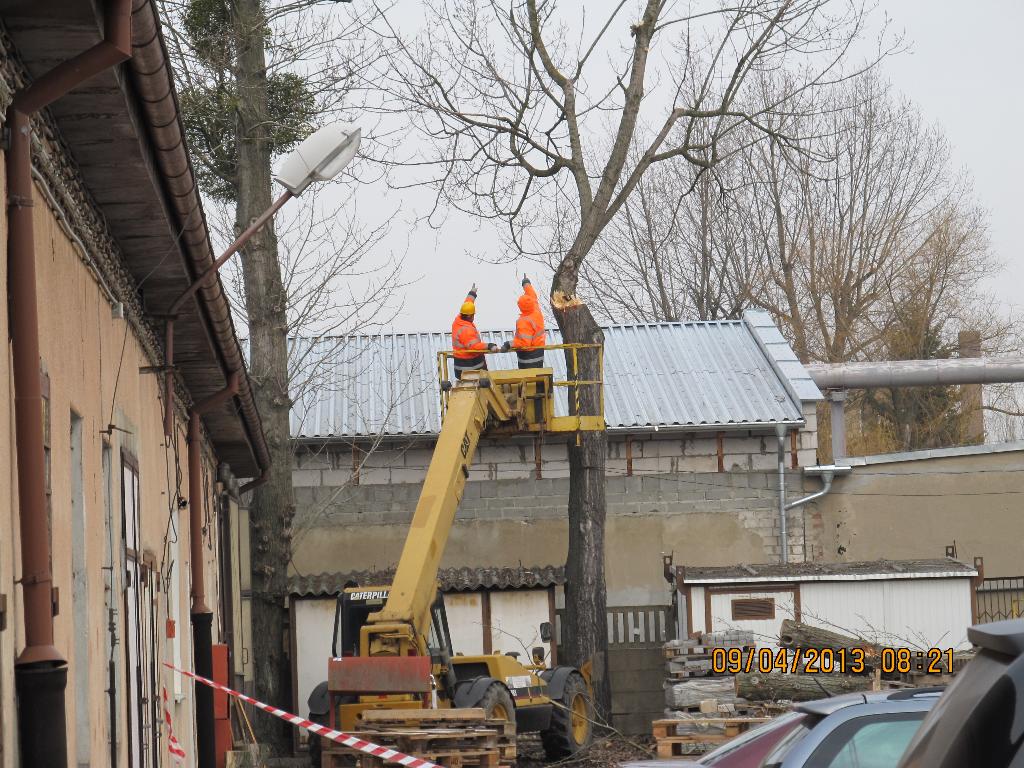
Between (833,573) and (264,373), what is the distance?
341 inches

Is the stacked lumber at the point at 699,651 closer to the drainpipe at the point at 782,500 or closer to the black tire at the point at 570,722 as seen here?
the black tire at the point at 570,722

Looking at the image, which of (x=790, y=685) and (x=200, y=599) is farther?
(x=790, y=685)

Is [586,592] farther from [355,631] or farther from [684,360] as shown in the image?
[684,360]

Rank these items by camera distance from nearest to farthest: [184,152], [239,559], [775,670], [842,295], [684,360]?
1. [184,152]
2. [775,670]
3. [239,559]
4. [684,360]
5. [842,295]

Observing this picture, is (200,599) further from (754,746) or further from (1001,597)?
(1001,597)

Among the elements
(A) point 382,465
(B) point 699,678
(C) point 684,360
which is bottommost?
(B) point 699,678

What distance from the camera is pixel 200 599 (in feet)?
40.5

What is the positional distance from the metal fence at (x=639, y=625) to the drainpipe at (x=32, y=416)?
18.4 m

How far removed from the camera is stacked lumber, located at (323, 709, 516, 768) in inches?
539

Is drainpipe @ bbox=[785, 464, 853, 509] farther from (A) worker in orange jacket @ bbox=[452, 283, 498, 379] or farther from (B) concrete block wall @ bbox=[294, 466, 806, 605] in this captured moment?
(A) worker in orange jacket @ bbox=[452, 283, 498, 379]

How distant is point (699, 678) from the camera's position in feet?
57.1

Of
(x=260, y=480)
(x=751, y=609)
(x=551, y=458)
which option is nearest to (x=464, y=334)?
(x=260, y=480)

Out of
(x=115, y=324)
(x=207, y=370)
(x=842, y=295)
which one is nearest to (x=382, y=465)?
(x=207, y=370)

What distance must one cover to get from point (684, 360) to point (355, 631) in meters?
13.0
